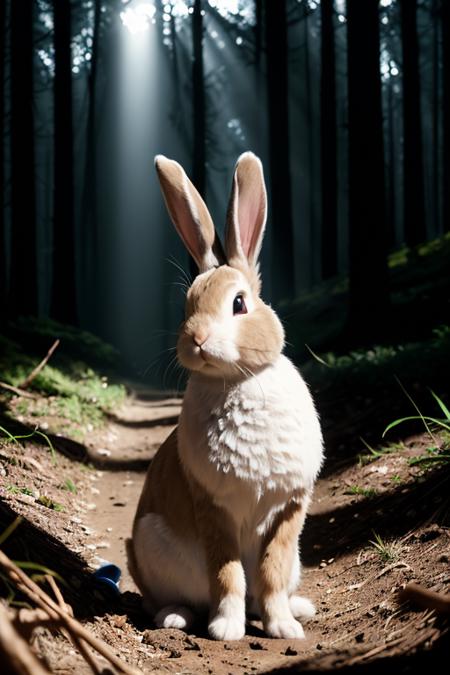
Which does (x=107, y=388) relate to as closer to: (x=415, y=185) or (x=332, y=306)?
(x=332, y=306)

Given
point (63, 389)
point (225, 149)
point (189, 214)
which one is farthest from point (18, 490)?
point (225, 149)

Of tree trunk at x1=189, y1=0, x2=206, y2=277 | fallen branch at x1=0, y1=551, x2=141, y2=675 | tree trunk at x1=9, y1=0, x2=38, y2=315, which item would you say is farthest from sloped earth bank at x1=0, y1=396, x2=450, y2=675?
tree trunk at x1=189, y1=0, x2=206, y2=277

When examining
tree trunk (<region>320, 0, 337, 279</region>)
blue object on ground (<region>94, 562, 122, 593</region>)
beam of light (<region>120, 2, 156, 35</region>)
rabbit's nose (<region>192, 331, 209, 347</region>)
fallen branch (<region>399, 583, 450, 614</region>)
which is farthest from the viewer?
beam of light (<region>120, 2, 156, 35</region>)

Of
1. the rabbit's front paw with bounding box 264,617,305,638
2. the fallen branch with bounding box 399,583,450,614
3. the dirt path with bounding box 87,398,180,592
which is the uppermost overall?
the fallen branch with bounding box 399,583,450,614

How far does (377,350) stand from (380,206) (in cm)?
219

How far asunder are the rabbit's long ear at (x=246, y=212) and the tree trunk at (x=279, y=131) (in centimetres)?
1411

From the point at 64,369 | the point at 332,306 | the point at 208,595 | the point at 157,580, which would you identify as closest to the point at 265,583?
the point at 208,595

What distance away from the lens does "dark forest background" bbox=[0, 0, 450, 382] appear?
30.1ft

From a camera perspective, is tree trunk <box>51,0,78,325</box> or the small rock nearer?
the small rock

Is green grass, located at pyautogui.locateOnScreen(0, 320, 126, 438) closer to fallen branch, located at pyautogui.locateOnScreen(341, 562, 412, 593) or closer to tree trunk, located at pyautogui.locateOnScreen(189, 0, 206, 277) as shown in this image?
fallen branch, located at pyautogui.locateOnScreen(341, 562, 412, 593)

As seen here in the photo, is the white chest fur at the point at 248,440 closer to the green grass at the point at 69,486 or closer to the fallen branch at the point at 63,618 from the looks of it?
the fallen branch at the point at 63,618

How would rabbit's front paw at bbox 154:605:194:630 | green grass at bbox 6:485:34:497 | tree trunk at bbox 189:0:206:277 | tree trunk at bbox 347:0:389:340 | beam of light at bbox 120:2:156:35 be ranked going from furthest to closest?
beam of light at bbox 120:2:156:35 → tree trunk at bbox 189:0:206:277 → tree trunk at bbox 347:0:389:340 → green grass at bbox 6:485:34:497 → rabbit's front paw at bbox 154:605:194:630

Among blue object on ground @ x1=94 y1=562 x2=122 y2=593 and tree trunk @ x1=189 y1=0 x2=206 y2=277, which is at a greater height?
tree trunk @ x1=189 y1=0 x2=206 y2=277

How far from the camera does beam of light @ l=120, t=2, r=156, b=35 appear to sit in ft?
80.7
